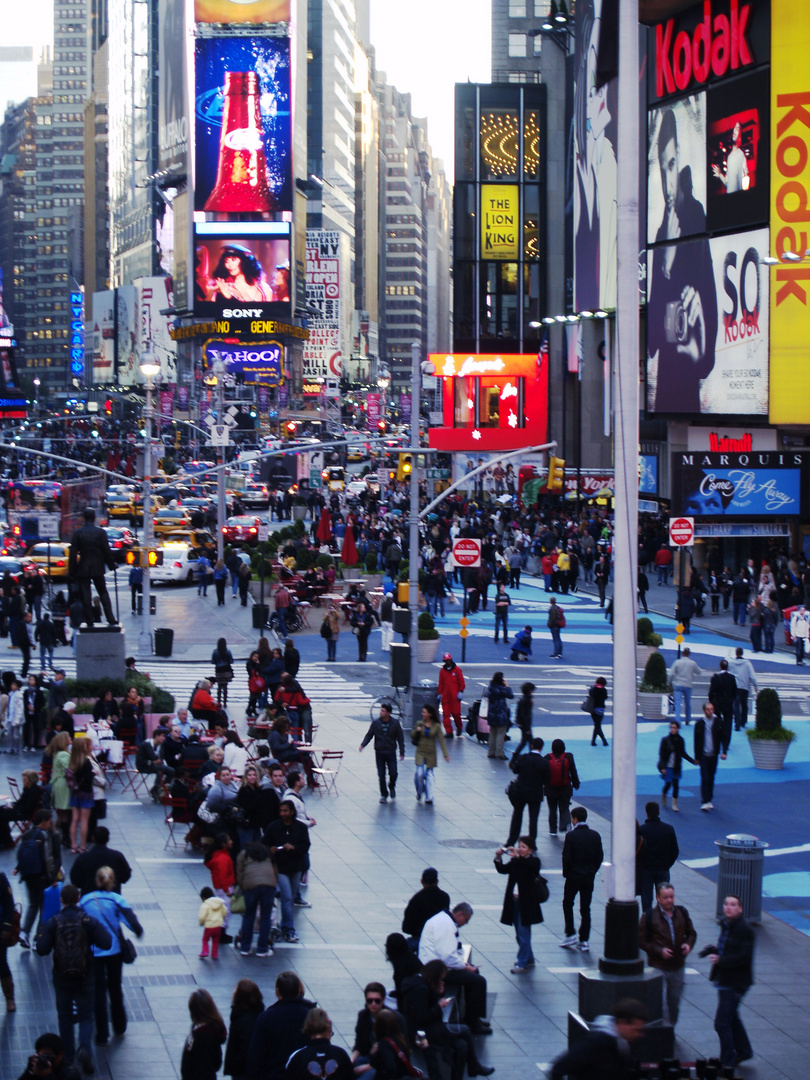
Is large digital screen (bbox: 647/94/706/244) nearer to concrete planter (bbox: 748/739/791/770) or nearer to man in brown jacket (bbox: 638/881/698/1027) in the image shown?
concrete planter (bbox: 748/739/791/770)

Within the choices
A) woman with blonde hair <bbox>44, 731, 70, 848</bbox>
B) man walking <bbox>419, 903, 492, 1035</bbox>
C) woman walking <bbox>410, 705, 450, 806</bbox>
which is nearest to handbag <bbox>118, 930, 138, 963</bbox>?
man walking <bbox>419, 903, 492, 1035</bbox>

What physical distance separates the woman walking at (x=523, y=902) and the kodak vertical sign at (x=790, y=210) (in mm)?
39643

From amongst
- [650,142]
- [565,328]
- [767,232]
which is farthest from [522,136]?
[767,232]

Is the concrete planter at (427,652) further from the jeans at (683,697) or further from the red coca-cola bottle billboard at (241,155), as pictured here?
the red coca-cola bottle billboard at (241,155)

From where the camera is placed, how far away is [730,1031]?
1199 cm

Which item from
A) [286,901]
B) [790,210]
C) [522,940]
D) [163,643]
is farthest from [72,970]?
[790,210]

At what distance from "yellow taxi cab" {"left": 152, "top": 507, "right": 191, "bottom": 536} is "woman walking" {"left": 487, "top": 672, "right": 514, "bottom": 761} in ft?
116

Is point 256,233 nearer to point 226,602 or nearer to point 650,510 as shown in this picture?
point 650,510

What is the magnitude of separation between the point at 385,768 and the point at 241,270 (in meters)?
146

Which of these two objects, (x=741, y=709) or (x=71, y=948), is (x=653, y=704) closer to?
(x=741, y=709)

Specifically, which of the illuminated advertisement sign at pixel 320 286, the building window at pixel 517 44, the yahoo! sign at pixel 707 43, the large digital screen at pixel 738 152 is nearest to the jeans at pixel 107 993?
the large digital screen at pixel 738 152

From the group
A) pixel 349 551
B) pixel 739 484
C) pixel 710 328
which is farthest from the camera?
pixel 710 328

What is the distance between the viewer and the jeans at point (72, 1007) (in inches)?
467

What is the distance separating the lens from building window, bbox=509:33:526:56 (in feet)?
405
